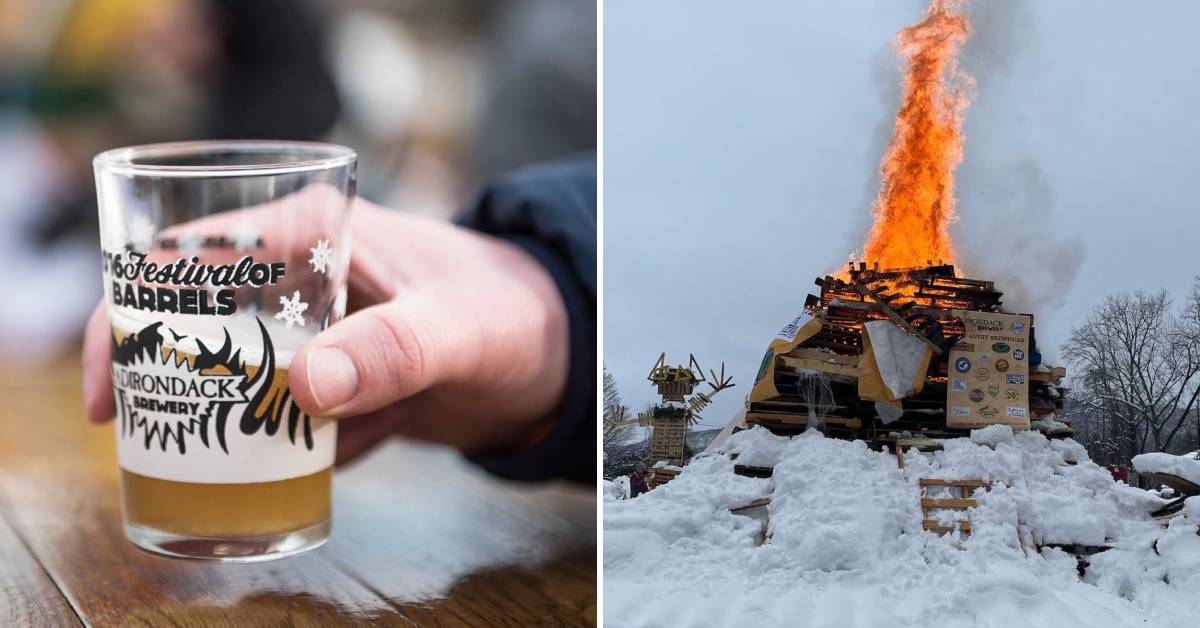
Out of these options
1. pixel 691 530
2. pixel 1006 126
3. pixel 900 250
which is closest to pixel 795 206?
pixel 900 250

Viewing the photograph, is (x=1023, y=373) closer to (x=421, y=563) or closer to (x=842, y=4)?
(x=842, y=4)

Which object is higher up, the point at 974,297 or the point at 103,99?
the point at 103,99

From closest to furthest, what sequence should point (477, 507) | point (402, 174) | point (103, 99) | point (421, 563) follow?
point (421, 563) → point (477, 507) → point (103, 99) → point (402, 174)

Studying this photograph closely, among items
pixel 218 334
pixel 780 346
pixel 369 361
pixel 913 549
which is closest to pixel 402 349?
pixel 369 361

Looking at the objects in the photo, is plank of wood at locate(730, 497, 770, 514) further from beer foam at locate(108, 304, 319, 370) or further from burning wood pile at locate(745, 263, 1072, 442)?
beer foam at locate(108, 304, 319, 370)

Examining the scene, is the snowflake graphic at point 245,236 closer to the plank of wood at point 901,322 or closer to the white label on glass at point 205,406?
the white label on glass at point 205,406

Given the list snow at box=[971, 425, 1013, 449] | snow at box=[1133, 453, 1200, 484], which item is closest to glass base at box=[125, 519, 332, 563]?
snow at box=[971, 425, 1013, 449]
